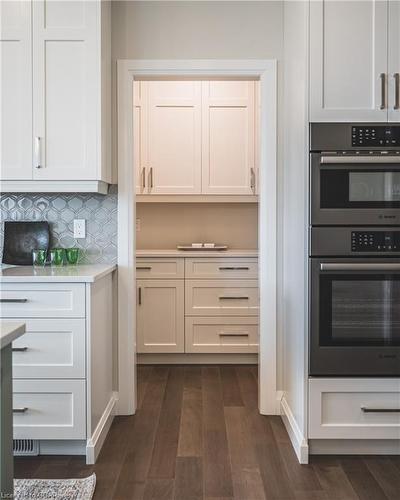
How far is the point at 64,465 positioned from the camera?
2.18 m

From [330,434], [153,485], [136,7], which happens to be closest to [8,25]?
[136,7]

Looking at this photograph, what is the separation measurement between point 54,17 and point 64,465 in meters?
2.29

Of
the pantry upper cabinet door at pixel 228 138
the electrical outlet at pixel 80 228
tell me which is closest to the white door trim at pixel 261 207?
the electrical outlet at pixel 80 228

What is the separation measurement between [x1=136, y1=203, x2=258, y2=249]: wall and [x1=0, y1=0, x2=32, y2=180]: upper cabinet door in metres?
1.91

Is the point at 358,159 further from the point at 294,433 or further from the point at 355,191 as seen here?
the point at 294,433

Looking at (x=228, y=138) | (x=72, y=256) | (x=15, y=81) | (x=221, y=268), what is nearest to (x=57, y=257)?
(x=72, y=256)

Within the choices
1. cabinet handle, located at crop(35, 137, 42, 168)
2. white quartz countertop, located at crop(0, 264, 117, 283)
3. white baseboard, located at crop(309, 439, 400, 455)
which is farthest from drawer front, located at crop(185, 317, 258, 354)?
cabinet handle, located at crop(35, 137, 42, 168)

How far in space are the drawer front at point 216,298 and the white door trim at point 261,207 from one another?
96cm

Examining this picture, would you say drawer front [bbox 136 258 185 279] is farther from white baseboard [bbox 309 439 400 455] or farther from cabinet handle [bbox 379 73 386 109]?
cabinet handle [bbox 379 73 386 109]

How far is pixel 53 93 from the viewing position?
240 centimetres

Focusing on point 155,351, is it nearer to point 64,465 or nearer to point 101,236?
point 101,236

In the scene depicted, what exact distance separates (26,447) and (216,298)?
6.21ft

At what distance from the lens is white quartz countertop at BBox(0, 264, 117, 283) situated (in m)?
2.14

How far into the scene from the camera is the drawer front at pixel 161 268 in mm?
3730
